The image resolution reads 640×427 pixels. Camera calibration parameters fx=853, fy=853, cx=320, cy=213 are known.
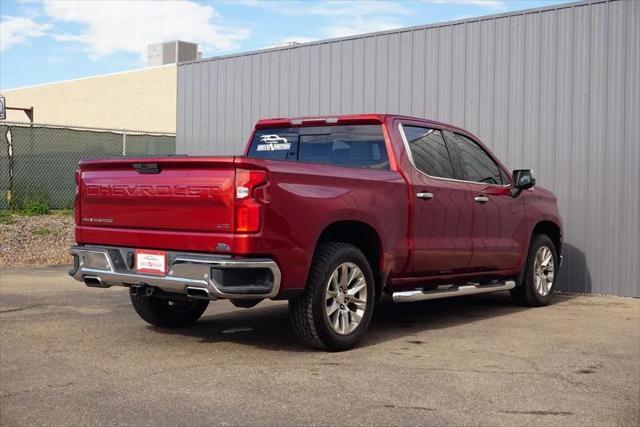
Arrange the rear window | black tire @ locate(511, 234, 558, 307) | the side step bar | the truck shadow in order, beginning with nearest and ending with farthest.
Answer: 1. the truck shadow
2. the side step bar
3. the rear window
4. black tire @ locate(511, 234, 558, 307)

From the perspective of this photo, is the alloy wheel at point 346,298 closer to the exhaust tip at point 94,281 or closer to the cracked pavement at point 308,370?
the cracked pavement at point 308,370

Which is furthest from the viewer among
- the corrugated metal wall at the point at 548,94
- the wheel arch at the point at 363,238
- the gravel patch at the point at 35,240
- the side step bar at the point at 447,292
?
Answer: the gravel patch at the point at 35,240

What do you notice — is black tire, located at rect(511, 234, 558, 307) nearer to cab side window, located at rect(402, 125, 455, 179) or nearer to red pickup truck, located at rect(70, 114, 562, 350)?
red pickup truck, located at rect(70, 114, 562, 350)

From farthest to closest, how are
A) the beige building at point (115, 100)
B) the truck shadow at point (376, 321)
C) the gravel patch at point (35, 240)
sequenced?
1. the beige building at point (115, 100)
2. the gravel patch at point (35, 240)
3. the truck shadow at point (376, 321)

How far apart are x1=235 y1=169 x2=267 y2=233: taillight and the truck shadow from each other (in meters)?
1.28

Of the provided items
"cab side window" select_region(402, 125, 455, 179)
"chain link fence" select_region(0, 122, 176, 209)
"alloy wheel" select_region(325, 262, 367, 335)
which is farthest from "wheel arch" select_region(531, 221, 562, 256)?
"chain link fence" select_region(0, 122, 176, 209)

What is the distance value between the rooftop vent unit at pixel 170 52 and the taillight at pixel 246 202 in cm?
3118

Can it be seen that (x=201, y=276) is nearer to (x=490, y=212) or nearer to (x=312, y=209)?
(x=312, y=209)

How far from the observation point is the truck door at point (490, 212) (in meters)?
8.70

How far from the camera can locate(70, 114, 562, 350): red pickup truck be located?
6.23 meters

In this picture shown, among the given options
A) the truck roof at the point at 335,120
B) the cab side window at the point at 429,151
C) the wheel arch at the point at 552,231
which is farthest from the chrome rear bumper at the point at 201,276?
the wheel arch at the point at 552,231

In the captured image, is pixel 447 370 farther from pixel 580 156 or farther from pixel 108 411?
pixel 580 156

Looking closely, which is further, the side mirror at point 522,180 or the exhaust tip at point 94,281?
the side mirror at point 522,180

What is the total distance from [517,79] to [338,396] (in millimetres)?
7777
